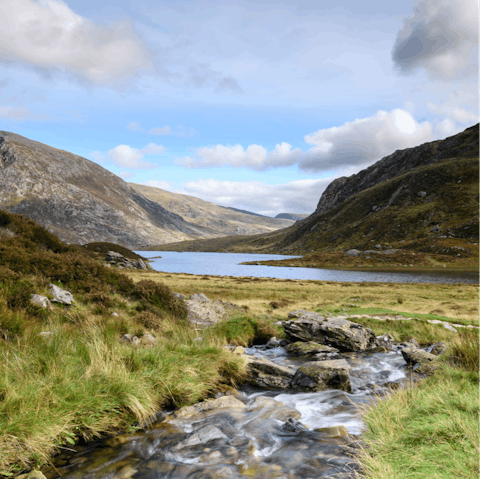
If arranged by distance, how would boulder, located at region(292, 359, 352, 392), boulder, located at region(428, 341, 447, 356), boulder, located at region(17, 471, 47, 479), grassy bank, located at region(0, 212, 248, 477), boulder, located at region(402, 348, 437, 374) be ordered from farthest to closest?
boulder, located at region(428, 341, 447, 356)
boulder, located at region(402, 348, 437, 374)
boulder, located at region(292, 359, 352, 392)
grassy bank, located at region(0, 212, 248, 477)
boulder, located at region(17, 471, 47, 479)

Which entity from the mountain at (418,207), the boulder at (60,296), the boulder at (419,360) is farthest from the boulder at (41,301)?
the mountain at (418,207)

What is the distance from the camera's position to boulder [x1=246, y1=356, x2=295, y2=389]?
9805 mm

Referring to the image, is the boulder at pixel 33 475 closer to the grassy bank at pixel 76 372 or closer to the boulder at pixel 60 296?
the grassy bank at pixel 76 372

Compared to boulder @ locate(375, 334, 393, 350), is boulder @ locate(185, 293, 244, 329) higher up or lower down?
higher up

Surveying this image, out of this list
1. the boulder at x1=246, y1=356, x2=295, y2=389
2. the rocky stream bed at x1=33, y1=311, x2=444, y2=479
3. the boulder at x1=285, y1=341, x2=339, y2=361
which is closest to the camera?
the rocky stream bed at x1=33, y1=311, x2=444, y2=479

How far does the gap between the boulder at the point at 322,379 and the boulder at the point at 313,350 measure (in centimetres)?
321

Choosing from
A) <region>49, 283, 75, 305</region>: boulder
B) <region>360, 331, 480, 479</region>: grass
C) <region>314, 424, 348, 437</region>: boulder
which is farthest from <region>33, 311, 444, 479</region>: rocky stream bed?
<region>49, 283, 75, 305</region>: boulder

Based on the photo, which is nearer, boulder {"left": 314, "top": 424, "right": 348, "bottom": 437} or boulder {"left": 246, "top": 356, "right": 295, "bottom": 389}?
boulder {"left": 314, "top": 424, "right": 348, "bottom": 437}

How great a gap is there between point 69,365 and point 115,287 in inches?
400

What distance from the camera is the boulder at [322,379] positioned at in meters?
9.49

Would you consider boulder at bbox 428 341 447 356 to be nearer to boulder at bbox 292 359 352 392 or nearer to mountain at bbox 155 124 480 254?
boulder at bbox 292 359 352 392

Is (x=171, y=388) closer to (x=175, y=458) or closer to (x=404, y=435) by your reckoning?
(x=175, y=458)

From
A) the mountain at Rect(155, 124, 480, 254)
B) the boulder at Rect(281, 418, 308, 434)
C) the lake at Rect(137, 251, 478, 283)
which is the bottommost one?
the lake at Rect(137, 251, 478, 283)

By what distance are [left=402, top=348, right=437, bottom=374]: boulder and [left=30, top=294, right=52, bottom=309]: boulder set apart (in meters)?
14.2
